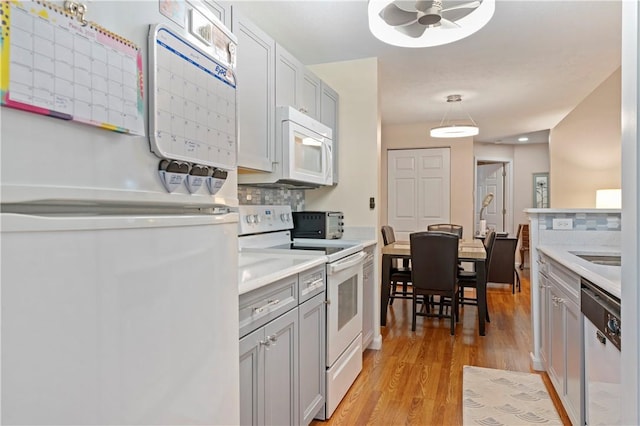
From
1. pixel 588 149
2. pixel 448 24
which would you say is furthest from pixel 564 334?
pixel 588 149

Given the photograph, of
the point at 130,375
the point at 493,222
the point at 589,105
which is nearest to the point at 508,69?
the point at 589,105

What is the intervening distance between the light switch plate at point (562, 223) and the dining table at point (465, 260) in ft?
2.87

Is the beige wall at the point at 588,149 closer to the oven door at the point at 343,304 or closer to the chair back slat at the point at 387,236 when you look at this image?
the chair back slat at the point at 387,236

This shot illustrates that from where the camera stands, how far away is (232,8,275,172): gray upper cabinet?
204 cm

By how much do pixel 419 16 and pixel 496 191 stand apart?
698cm

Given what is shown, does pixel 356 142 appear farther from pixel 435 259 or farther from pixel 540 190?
pixel 540 190

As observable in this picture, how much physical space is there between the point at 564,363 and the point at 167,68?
2.32m

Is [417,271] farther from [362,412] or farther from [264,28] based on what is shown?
[264,28]

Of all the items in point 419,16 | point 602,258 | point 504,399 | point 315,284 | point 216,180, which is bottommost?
point 504,399

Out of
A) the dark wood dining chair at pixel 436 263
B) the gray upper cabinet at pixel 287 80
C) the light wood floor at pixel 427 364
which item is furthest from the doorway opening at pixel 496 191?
the gray upper cabinet at pixel 287 80

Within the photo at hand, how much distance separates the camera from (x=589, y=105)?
4.69 m

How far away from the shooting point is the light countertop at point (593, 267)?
138cm

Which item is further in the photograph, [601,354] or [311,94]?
[311,94]

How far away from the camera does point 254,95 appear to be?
2.17 m
